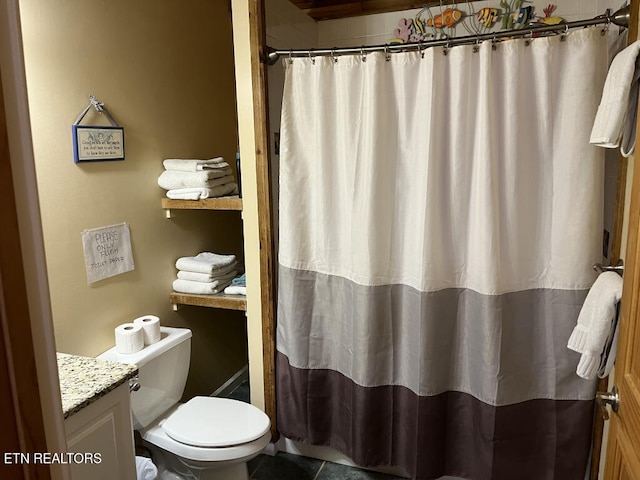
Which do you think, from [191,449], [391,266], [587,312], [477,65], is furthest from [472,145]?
[191,449]

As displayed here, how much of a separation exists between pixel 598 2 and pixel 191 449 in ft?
8.99

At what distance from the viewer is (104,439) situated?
1401 mm

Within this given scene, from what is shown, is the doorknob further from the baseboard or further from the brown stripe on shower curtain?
the baseboard

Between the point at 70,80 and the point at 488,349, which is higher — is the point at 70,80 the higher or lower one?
the higher one

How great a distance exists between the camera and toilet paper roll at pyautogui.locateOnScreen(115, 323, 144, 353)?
1.99 m

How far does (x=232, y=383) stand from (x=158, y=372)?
1093 millimetres

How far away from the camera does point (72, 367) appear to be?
150 cm

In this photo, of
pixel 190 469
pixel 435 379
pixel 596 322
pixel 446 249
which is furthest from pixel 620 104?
pixel 190 469

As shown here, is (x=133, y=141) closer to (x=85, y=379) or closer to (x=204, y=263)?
(x=204, y=263)

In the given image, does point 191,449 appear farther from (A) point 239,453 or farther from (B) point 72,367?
(B) point 72,367

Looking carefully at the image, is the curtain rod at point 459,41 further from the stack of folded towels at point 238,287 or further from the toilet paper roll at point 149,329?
the toilet paper roll at point 149,329

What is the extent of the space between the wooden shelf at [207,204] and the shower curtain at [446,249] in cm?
29

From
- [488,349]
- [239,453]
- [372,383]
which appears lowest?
[239,453]

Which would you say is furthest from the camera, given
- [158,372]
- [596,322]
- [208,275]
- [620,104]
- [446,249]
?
[208,275]
